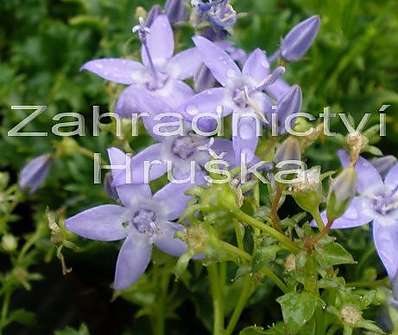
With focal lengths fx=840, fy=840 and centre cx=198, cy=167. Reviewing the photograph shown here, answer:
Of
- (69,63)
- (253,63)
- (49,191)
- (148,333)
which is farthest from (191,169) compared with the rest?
(69,63)

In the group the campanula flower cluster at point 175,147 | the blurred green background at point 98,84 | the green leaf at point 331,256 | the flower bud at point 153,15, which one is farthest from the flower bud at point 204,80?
the blurred green background at point 98,84

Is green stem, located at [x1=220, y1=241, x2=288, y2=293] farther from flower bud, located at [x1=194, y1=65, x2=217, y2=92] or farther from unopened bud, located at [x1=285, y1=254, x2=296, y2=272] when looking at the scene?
flower bud, located at [x1=194, y1=65, x2=217, y2=92]

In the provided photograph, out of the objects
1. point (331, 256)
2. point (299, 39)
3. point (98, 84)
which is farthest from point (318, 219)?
point (98, 84)

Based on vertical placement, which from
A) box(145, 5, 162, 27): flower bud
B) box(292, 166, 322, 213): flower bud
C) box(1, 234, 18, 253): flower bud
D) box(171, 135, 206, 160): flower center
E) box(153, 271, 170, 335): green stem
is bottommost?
box(153, 271, 170, 335): green stem

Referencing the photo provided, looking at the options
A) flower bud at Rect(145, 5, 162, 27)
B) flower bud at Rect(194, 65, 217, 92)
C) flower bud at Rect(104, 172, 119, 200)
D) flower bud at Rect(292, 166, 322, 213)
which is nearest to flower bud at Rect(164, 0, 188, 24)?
flower bud at Rect(145, 5, 162, 27)

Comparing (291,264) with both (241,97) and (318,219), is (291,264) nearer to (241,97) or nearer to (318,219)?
(318,219)

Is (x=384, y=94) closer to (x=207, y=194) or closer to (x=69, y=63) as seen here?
(x=69, y=63)
